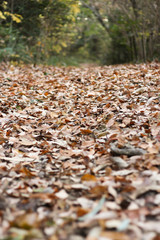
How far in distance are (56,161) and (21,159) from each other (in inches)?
13.3

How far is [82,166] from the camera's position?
1.93 metres

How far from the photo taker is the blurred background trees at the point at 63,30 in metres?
7.62

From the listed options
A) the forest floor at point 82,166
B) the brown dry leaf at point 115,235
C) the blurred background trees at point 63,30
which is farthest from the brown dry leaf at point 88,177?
the blurred background trees at point 63,30

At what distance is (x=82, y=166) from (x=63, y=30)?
8819 mm

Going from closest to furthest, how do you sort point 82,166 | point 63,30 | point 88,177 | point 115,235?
point 115,235
point 88,177
point 82,166
point 63,30

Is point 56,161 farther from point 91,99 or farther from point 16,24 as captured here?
point 16,24

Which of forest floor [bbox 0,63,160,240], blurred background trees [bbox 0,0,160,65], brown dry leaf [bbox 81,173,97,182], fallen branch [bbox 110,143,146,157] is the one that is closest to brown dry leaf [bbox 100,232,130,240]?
forest floor [bbox 0,63,160,240]

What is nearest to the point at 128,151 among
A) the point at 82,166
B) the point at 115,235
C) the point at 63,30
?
the point at 82,166

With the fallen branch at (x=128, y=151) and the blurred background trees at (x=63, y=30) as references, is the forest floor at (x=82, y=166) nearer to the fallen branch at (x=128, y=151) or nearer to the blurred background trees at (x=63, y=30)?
the fallen branch at (x=128, y=151)

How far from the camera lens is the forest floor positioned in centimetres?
118

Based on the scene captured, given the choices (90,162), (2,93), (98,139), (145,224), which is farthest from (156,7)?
(145,224)

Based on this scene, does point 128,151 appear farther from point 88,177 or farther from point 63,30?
point 63,30

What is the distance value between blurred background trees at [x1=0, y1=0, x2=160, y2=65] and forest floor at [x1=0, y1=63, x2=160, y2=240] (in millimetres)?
4408

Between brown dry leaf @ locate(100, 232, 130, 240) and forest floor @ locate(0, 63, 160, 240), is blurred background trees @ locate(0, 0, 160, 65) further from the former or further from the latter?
brown dry leaf @ locate(100, 232, 130, 240)
